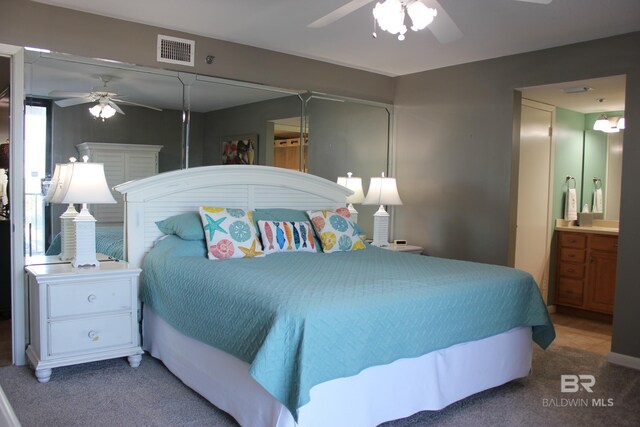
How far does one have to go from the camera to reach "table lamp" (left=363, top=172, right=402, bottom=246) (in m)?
4.72

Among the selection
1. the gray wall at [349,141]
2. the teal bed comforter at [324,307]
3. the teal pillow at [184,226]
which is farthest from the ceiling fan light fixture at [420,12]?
the gray wall at [349,141]

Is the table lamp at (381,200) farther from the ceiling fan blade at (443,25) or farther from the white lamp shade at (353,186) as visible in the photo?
the ceiling fan blade at (443,25)

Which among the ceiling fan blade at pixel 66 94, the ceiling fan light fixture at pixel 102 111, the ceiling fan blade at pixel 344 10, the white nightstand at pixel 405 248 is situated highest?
the ceiling fan blade at pixel 344 10

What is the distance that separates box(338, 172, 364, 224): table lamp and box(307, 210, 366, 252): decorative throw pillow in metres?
0.75

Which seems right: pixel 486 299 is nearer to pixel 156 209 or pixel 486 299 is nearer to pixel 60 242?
pixel 156 209

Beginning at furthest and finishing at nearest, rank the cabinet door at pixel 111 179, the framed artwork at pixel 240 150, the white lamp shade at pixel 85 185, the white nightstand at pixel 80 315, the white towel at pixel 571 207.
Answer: the white towel at pixel 571 207 → the framed artwork at pixel 240 150 → the cabinet door at pixel 111 179 → the white lamp shade at pixel 85 185 → the white nightstand at pixel 80 315

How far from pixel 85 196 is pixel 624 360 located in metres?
3.72

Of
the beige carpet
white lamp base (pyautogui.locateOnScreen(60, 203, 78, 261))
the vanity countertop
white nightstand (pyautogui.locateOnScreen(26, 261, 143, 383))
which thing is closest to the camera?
the beige carpet

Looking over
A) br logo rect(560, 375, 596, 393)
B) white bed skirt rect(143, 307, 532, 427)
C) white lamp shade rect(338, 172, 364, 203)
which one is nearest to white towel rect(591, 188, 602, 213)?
white lamp shade rect(338, 172, 364, 203)

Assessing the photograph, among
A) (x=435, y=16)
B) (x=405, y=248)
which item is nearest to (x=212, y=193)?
(x=405, y=248)

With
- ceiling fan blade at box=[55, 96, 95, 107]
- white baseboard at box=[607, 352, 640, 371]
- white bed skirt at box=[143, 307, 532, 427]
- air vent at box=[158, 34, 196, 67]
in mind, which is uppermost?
air vent at box=[158, 34, 196, 67]

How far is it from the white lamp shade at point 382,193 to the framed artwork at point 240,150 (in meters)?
1.11

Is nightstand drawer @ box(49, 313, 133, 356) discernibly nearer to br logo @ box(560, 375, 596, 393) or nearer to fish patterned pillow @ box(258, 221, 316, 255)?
fish patterned pillow @ box(258, 221, 316, 255)

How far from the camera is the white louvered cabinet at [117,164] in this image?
Answer: 141 inches
